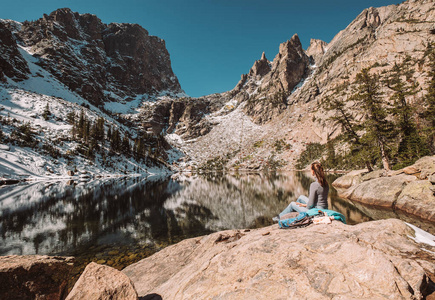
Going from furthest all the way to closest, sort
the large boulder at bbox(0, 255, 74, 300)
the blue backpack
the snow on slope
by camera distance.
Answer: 1. the snow on slope
2. the blue backpack
3. the large boulder at bbox(0, 255, 74, 300)

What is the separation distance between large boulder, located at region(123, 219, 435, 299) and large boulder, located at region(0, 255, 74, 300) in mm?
2377

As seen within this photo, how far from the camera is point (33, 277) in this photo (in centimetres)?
408

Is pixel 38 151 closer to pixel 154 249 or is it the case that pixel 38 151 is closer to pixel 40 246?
pixel 40 246

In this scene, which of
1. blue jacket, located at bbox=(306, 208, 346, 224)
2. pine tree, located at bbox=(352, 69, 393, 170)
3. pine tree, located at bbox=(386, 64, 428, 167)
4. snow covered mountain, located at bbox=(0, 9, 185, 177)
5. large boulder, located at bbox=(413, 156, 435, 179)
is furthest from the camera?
snow covered mountain, located at bbox=(0, 9, 185, 177)

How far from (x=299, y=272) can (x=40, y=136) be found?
85994mm

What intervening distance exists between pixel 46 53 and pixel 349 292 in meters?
202

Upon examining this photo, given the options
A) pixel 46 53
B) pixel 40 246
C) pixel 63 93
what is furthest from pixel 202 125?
pixel 40 246

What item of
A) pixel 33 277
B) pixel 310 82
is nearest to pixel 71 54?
pixel 310 82

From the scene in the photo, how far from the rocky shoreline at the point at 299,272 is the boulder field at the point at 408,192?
11.7 m

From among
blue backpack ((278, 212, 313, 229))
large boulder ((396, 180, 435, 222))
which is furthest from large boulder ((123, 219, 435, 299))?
large boulder ((396, 180, 435, 222))

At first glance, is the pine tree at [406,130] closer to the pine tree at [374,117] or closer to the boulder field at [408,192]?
the pine tree at [374,117]

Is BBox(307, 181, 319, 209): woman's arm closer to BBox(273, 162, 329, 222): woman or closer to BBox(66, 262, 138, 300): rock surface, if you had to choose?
BBox(273, 162, 329, 222): woman

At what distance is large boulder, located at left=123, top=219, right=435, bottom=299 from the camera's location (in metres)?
2.94

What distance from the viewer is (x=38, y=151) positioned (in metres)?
56.0
